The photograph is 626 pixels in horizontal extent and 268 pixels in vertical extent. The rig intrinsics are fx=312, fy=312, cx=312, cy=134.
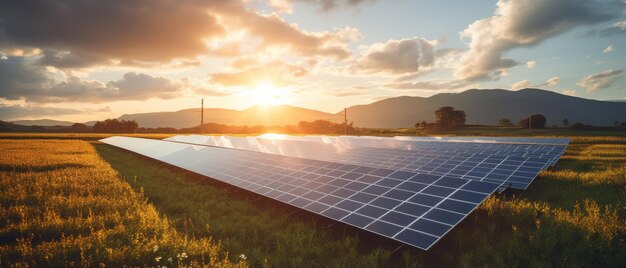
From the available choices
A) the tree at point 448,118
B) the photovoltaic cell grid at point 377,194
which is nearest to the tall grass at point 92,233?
the photovoltaic cell grid at point 377,194

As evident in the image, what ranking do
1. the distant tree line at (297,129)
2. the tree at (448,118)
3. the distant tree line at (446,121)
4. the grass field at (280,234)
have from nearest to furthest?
the grass field at (280,234) → the distant tree line at (297,129) → the distant tree line at (446,121) → the tree at (448,118)

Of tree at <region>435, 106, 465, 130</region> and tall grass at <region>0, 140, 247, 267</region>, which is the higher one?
tree at <region>435, 106, 465, 130</region>

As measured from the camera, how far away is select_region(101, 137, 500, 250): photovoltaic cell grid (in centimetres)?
802

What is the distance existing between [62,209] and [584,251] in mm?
16363

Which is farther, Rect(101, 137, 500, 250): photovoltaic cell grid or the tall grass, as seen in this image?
Rect(101, 137, 500, 250): photovoltaic cell grid

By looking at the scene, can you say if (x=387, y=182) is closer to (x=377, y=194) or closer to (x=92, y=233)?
(x=377, y=194)

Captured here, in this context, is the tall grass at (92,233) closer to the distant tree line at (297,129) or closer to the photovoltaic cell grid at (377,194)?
the photovoltaic cell grid at (377,194)

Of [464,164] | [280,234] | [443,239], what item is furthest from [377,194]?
[464,164]

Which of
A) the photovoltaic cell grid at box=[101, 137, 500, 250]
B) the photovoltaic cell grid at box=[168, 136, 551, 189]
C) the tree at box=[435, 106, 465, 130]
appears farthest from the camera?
the tree at box=[435, 106, 465, 130]

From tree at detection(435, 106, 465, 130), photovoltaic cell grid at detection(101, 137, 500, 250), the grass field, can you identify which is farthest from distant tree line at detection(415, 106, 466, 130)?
photovoltaic cell grid at detection(101, 137, 500, 250)

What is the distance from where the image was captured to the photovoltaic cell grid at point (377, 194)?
802 cm

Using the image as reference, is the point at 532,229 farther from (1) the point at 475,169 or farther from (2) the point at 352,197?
(1) the point at 475,169

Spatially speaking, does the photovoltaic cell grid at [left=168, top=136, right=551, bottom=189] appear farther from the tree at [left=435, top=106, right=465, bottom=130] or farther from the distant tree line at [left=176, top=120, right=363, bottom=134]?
the tree at [left=435, top=106, right=465, bottom=130]

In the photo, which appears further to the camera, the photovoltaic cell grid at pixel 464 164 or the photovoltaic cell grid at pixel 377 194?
the photovoltaic cell grid at pixel 464 164
